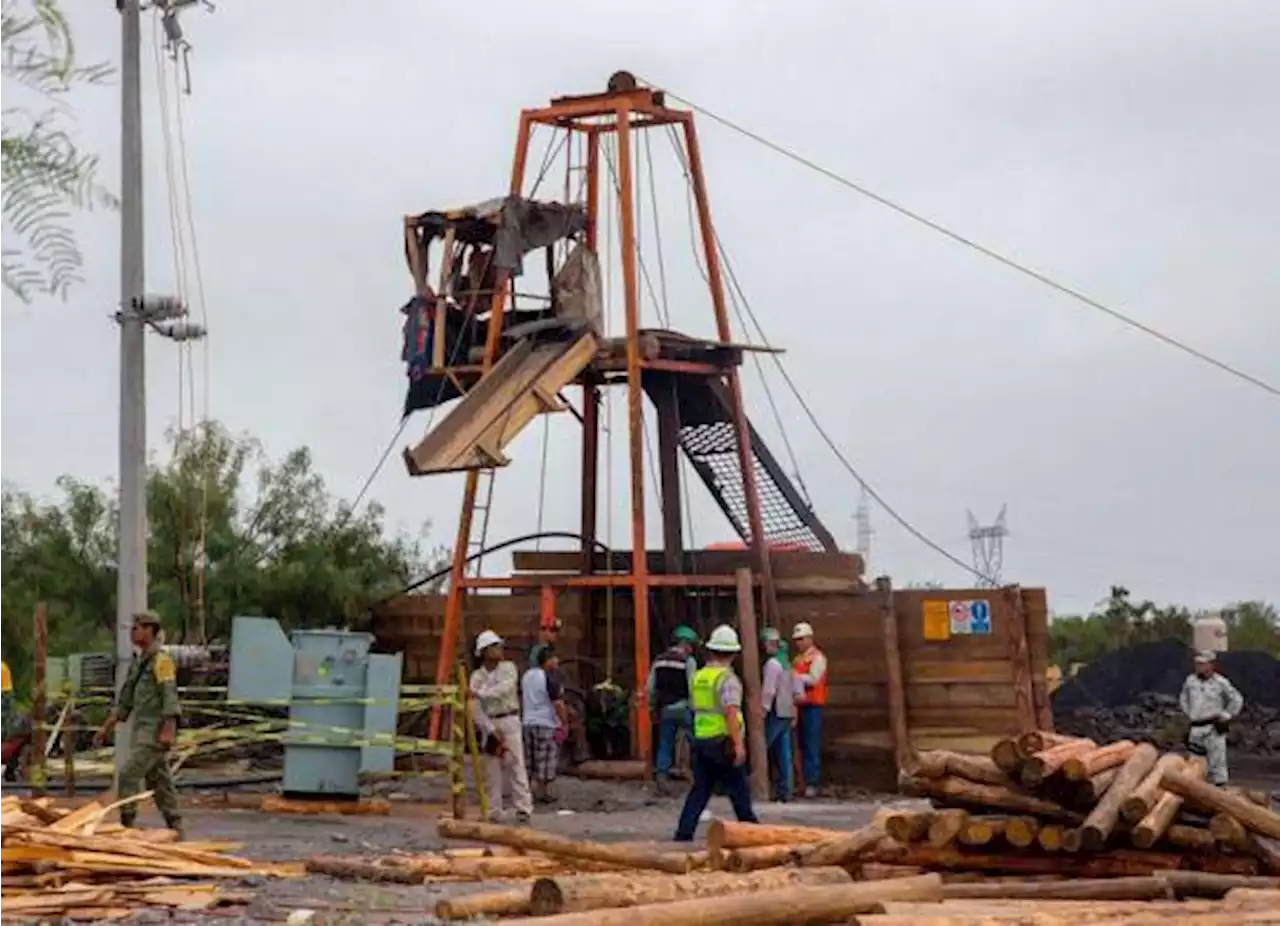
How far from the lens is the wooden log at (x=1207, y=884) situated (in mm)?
14016

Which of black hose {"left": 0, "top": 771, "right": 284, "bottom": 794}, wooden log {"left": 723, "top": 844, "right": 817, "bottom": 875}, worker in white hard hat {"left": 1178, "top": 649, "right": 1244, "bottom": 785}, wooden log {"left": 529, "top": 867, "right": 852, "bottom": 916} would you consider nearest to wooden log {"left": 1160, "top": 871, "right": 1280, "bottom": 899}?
wooden log {"left": 529, "top": 867, "right": 852, "bottom": 916}

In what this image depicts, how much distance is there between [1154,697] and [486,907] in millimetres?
28570

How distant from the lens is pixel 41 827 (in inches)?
603

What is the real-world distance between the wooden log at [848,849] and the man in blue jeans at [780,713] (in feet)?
33.7

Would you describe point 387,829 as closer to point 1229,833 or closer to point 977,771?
point 977,771

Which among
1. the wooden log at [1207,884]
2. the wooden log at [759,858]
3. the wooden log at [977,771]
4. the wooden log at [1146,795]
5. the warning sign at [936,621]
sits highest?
the warning sign at [936,621]

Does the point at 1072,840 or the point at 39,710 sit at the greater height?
the point at 39,710

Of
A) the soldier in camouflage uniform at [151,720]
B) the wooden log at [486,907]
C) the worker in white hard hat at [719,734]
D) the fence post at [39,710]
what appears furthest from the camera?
the fence post at [39,710]

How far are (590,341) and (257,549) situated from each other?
817 cm

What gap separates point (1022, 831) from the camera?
14695 mm

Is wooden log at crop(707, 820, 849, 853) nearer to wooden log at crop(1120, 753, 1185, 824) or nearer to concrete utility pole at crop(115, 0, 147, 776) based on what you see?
wooden log at crop(1120, 753, 1185, 824)

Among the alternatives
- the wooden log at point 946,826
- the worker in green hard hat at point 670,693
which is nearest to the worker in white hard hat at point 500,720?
the worker in green hard hat at point 670,693

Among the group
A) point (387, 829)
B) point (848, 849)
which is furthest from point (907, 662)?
point (848, 849)

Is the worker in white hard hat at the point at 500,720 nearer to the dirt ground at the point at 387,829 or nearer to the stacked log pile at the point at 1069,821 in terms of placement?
the dirt ground at the point at 387,829
